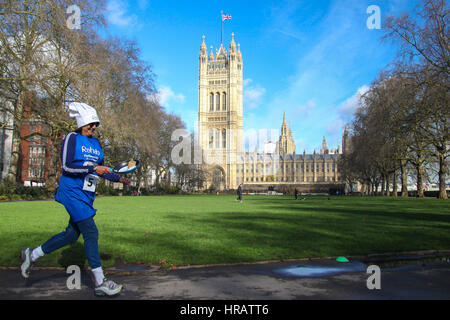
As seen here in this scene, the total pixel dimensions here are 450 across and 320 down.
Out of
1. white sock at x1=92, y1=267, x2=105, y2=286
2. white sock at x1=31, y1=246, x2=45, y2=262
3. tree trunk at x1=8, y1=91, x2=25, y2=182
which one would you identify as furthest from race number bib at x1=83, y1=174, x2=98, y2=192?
tree trunk at x1=8, y1=91, x2=25, y2=182

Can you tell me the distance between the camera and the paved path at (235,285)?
13.6ft

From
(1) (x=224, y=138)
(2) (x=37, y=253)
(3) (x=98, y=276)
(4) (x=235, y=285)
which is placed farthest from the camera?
(1) (x=224, y=138)

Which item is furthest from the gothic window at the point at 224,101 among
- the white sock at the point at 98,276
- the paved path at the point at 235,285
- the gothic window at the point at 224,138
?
the white sock at the point at 98,276

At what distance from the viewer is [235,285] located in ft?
15.0

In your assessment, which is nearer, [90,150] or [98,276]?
[98,276]

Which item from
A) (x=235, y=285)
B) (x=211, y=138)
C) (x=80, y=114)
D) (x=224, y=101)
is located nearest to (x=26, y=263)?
(x=80, y=114)

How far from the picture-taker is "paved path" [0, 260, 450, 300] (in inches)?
163

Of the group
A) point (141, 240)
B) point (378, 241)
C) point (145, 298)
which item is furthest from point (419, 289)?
point (141, 240)

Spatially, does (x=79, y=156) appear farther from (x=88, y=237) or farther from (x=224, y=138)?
(x=224, y=138)

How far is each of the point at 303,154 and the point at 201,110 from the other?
44478mm

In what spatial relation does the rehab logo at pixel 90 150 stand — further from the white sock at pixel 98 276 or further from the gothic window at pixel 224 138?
the gothic window at pixel 224 138
